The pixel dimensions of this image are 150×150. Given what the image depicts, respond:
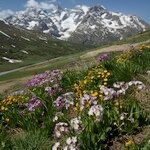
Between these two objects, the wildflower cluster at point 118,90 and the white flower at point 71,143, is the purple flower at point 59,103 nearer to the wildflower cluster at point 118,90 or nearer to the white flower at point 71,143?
the wildflower cluster at point 118,90

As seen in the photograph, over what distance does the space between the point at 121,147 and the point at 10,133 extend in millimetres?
3786

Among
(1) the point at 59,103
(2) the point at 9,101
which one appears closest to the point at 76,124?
(1) the point at 59,103

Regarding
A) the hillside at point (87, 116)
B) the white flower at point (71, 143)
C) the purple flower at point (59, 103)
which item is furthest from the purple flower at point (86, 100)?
the white flower at point (71, 143)

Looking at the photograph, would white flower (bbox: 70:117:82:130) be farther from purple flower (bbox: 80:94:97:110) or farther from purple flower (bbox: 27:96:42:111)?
purple flower (bbox: 27:96:42:111)

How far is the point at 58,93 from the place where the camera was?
1352 cm

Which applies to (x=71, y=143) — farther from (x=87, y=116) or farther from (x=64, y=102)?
(x=64, y=102)

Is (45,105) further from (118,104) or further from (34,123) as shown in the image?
(118,104)

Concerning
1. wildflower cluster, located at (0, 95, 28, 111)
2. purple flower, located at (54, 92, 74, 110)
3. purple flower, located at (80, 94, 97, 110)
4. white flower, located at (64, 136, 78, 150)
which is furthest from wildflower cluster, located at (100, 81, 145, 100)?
wildflower cluster, located at (0, 95, 28, 111)

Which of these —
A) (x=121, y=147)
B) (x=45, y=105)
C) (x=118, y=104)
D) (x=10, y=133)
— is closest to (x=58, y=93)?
(x=45, y=105)

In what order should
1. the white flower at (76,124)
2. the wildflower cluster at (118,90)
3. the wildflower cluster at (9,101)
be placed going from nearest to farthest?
the white flower at (76,124), the wildflower cluster at (118,90), the wildflower cluster at (9,101)

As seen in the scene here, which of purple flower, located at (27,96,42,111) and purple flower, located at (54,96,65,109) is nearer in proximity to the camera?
purple flower, located at (54,96,65,109)

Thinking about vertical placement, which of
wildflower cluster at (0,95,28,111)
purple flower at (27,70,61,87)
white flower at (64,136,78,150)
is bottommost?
white flower at (64,136,78,150)

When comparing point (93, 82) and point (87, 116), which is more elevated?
point (93, 82)

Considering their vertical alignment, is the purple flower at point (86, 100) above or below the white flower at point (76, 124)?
above
